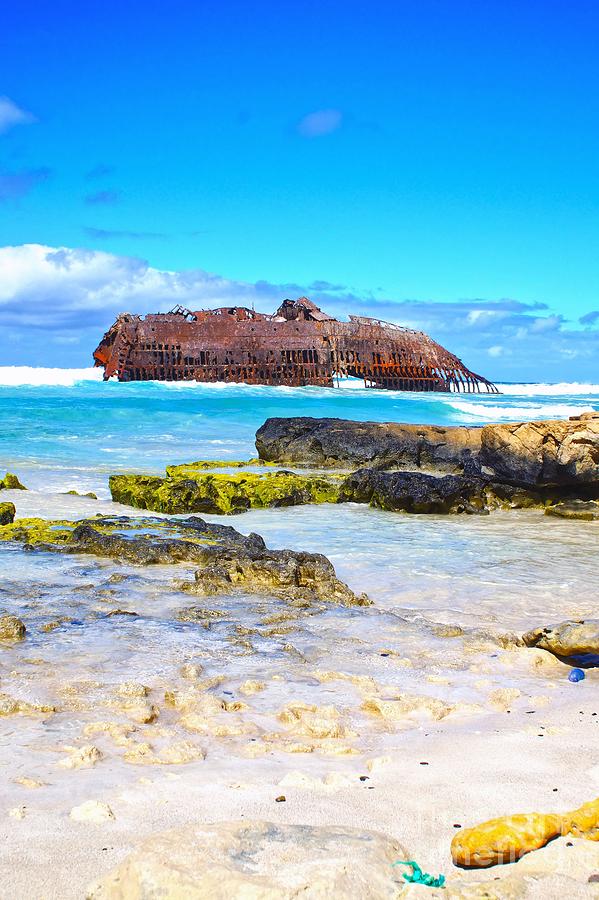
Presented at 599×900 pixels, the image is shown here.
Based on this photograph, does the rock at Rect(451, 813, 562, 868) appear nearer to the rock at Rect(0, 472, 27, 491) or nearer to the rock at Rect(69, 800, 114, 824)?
the rock at Rect(69, 800, 114, 824)

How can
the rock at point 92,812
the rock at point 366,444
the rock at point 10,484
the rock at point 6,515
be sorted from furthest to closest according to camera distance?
the rock at point 366,444, the rock at point 10,484, the rock at point 6,515, the rock at point 92,812

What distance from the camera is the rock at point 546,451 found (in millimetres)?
10336

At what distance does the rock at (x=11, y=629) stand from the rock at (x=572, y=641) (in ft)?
9.26

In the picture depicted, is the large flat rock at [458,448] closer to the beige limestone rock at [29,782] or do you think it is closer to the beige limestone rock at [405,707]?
the beige limestone rock at [405,707]

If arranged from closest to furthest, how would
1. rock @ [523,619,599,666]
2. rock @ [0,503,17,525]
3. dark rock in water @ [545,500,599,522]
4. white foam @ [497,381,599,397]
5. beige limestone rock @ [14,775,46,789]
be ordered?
beige limestone rock @ [14,775,46,789]
rock @ [523,619,599,666]
rock @ [0,503,17,525]
dark rock in water @ [545,500,599,522]
white foam @ [497,381,599,397]

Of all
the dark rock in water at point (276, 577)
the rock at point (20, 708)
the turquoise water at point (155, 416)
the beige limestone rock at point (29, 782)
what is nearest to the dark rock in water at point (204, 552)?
the dark rock in water at point (276, 577)

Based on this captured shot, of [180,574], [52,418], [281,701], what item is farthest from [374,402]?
[281,701]

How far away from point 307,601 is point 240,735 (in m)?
2.37

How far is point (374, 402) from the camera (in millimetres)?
42312

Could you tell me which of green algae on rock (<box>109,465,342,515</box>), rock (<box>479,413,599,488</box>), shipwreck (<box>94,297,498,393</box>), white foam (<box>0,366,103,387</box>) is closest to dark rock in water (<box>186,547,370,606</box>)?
green algae on rock (<box>109,465,342,515</box>)

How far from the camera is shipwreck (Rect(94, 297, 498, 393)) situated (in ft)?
140

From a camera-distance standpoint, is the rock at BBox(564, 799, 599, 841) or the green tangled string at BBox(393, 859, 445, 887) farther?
the rock at BBox(564, 799, 599, 841)

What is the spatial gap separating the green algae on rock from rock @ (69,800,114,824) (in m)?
7.92

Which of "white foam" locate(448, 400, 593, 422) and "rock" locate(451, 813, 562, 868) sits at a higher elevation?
"white foam" locate(448, 400, 593, 422)
